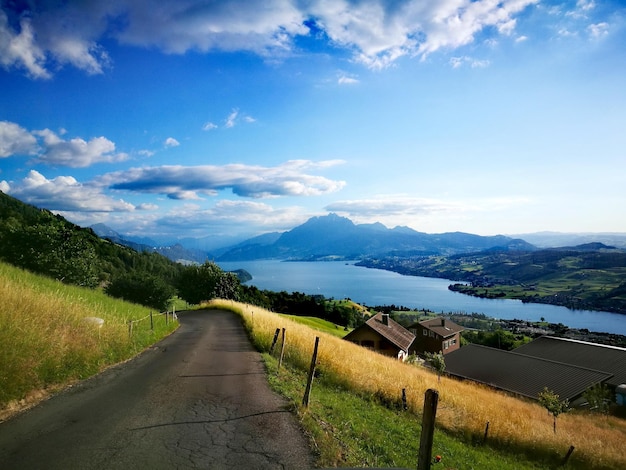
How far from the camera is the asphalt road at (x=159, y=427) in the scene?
7133 millimetres

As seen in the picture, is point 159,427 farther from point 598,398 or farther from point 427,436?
point 598,398

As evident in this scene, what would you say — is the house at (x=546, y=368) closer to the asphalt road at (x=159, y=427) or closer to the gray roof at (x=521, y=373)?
the gray roof at (x=521, y=373)

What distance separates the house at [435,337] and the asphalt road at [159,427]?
77.6 m

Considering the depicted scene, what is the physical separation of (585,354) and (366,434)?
187ft

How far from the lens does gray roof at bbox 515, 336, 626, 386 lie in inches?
1797

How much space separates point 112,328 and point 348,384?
11.0 m

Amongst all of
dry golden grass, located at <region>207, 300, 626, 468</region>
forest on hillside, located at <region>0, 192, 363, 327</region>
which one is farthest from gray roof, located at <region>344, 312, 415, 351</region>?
dry golden grass, located at <region>207, 300, 626, 468</region>

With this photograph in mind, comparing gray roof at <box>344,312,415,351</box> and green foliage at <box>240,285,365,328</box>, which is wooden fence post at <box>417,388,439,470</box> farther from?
green foliage at <box>240,285,365,328</box>

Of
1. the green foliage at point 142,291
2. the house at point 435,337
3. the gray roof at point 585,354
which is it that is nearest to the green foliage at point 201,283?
the green foliage at point 142,291

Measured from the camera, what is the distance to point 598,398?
36.8 metres

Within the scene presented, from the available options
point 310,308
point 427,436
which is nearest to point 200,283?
point 310,308

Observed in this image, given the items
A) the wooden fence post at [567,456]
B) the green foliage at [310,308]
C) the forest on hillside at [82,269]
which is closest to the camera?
the wooden fence post at [567,456]

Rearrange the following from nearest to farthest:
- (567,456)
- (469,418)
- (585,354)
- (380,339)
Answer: (567,456)
(469,418)
(585,354)
(380,339)

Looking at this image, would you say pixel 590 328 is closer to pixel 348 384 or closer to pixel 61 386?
pixel 348 384
